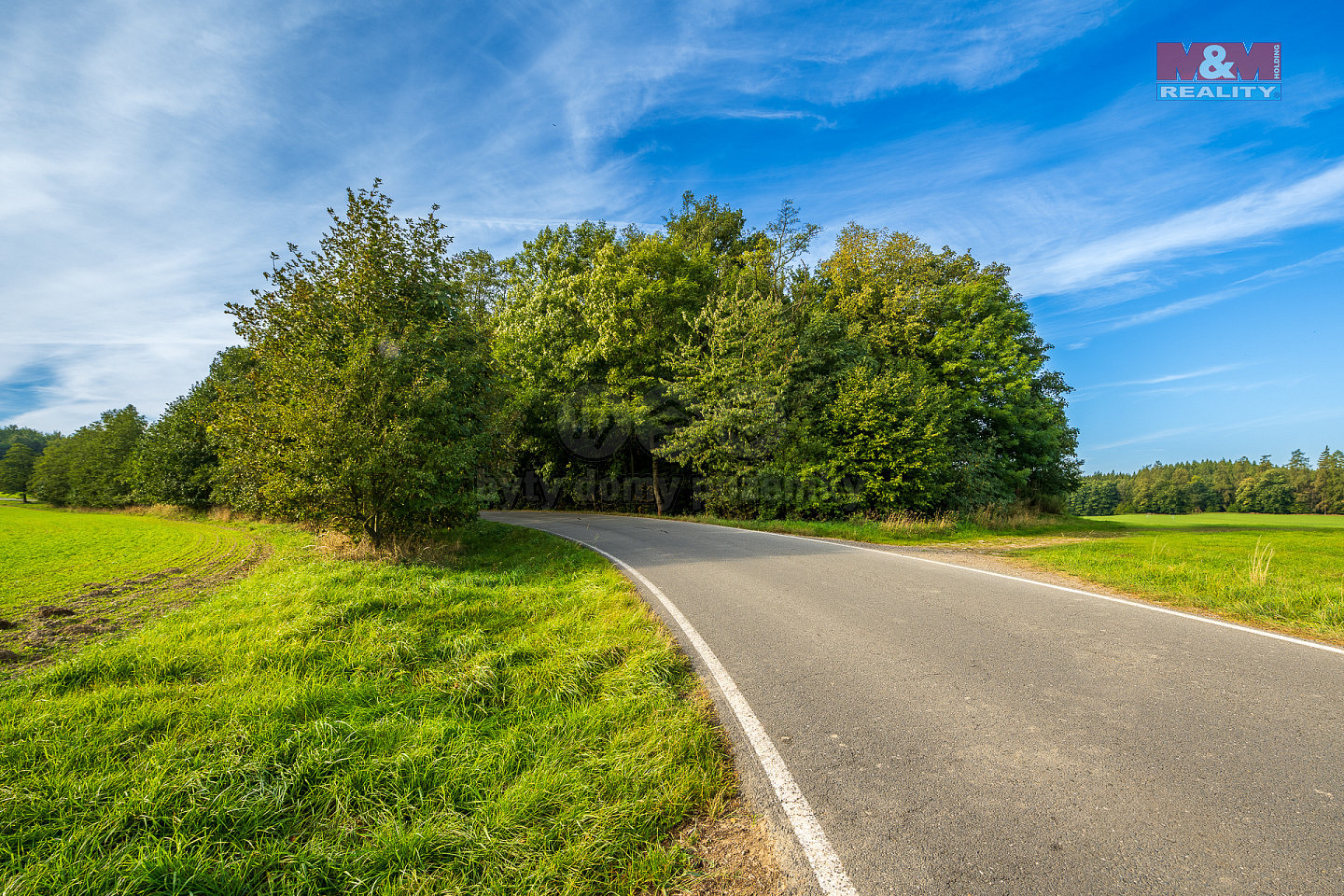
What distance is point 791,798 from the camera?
2.72 metres

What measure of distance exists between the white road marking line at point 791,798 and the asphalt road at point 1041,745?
0.03 metres

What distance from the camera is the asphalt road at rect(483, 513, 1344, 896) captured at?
219cm

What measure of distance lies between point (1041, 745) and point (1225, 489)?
339 ft

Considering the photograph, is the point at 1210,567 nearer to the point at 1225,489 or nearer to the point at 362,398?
the point at 362,398

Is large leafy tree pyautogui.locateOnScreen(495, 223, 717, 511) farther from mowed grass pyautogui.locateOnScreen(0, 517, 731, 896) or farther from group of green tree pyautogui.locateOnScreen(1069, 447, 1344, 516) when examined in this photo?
group of green tree pyautogui.locateOnScreen(1069, 447, 1344, 516)

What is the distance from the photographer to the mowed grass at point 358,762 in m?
2.33

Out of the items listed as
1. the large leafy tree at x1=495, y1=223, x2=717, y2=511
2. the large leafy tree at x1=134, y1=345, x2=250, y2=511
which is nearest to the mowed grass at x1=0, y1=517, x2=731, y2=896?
the large leafy tree at x1=495, y1=223, x2=717, y2=511

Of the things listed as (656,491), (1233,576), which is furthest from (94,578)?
(1233,576)

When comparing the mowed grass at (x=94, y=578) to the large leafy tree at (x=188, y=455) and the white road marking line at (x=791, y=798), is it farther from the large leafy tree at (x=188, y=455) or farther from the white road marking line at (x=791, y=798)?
the large leafy tree at (x=188, y=455)

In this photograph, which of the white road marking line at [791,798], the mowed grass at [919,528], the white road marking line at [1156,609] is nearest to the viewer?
the white road marking line at [791,798]

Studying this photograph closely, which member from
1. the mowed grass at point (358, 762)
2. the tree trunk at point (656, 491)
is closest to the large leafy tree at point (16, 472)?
the tree trunk at point (656, 491)

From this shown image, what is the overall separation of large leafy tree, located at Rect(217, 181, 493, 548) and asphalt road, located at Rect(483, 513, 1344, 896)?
7.39 meters

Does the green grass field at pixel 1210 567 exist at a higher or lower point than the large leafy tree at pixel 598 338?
lower

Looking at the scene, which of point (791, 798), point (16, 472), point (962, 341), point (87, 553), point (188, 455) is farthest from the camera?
point (16, 472)
